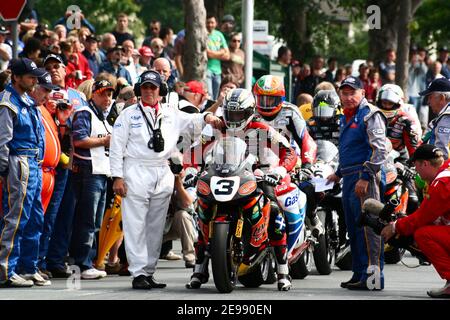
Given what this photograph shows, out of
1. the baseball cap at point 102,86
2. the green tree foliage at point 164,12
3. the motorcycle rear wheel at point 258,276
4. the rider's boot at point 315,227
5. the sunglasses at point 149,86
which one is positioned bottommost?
the green tree foliage at point 164,12

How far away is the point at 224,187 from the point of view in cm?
1328

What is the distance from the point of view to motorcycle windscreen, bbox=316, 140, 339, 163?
1683cm

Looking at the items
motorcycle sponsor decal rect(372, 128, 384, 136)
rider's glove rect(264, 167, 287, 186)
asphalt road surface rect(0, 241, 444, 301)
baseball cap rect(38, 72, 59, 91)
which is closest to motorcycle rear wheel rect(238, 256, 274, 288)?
asphalt road surface rect(0, 241, 444, 301)

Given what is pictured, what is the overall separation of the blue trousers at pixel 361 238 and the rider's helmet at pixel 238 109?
1.42 meters

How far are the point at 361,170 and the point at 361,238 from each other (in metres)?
0.73

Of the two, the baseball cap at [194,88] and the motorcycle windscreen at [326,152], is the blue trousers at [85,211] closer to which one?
the motorcycle windscreen at [326,152]

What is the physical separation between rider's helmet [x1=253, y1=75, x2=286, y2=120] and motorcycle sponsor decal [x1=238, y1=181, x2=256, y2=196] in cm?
144

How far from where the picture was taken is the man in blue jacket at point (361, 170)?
14.2 meters

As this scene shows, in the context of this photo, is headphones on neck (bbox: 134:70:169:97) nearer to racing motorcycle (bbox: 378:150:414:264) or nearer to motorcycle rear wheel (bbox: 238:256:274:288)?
motorcycle rear wheel (bbox: 238:256:274:288)

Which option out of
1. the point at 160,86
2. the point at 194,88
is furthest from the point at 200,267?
the point at 194,88

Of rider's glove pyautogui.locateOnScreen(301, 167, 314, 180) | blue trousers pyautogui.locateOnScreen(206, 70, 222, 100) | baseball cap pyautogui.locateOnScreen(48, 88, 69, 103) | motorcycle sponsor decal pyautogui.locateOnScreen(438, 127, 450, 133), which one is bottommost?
blue trousers pyautogui.locateOnScreen(206, 70, 222, 100)

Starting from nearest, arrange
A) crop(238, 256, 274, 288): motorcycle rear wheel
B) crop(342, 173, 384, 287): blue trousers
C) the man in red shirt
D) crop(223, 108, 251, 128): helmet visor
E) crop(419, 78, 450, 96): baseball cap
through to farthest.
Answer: the man in red shirt < crop(223, 108, 251, 128): helmet visor < crop(238, 256, 274, 288): motorcycle rear wheel < crop(342, 173, 384, 287): blue trousers < crop(419, 78, 450, 96): baseball cap

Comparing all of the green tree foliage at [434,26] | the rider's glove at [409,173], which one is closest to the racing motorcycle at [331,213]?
the rider's glove at [409,173]

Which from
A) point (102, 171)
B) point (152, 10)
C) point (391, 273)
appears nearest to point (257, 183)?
point (102, 171)
